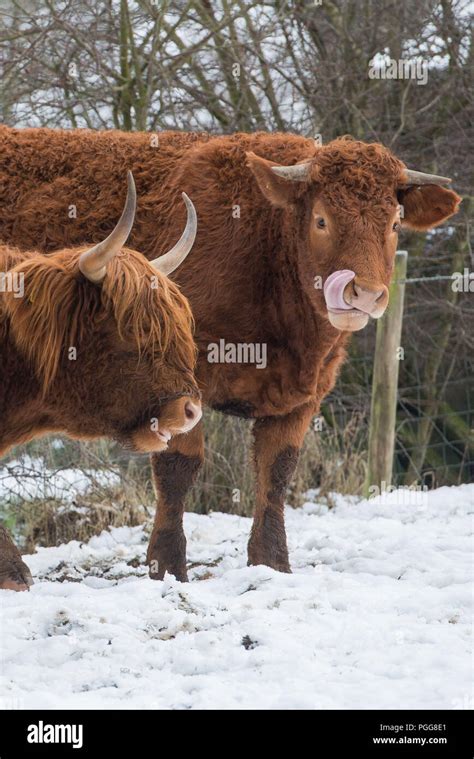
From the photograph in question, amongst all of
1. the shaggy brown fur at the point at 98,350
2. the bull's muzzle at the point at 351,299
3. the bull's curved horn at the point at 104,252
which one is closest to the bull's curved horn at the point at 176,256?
the shaggy brown fur at the point at 98,350

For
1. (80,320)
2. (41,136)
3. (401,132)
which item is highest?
(401,132)

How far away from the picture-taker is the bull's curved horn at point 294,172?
5180 millimetres

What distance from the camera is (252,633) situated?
4.01 metres

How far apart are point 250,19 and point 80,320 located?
533cm

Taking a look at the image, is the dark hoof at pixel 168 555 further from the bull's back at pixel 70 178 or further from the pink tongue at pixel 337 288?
the bull's back at pixel 70 178

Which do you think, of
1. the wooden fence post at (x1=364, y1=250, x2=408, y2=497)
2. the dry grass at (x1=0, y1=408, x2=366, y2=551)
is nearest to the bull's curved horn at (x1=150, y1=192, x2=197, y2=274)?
the dry grass at (x1=0, y1=408, x2=366, y2=551)

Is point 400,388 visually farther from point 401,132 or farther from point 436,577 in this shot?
point 436,577

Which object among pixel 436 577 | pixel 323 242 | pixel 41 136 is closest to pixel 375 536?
pixel 436 577

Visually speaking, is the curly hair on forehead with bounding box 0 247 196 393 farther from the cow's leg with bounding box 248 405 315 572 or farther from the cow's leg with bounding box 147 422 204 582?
the cow's leg with bounding box 248 405 315 572

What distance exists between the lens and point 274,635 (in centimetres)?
400

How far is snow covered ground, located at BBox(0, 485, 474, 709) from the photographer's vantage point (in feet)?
11.3

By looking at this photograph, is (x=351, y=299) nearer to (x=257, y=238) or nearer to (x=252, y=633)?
(x=257, y=238)

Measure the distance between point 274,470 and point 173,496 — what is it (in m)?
0.57

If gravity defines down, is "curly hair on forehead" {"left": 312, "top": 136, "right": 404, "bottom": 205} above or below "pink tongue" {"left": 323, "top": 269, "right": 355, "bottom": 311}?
A: above
